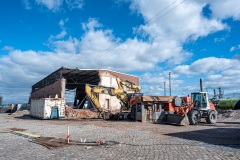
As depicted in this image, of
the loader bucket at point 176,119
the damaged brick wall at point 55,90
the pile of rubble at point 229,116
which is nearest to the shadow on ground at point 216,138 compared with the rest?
the loader bucket at point 176,119

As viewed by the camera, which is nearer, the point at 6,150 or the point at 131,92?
the point at 6,150

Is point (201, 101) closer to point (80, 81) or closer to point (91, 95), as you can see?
point (91, 95)

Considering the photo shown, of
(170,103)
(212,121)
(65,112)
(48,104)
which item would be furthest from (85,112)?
(212,121)

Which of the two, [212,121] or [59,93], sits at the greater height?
[59,93]

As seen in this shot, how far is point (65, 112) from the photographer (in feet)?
99.9

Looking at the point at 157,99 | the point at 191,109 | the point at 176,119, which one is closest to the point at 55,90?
the point at 157,99

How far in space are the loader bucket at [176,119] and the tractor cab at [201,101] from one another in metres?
2.91

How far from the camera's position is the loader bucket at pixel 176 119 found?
18516mm

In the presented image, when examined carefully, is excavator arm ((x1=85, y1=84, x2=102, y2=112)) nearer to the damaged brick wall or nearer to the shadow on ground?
the shadow on ground

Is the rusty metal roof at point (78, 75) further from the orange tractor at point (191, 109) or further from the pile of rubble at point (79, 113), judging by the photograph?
the orange tractor at point (191, 109)

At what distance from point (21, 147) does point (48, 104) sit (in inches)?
730

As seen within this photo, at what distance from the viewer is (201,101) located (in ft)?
69.3

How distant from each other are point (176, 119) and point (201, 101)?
383 cm

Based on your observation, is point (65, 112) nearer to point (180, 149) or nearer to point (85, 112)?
point (85, 112)
